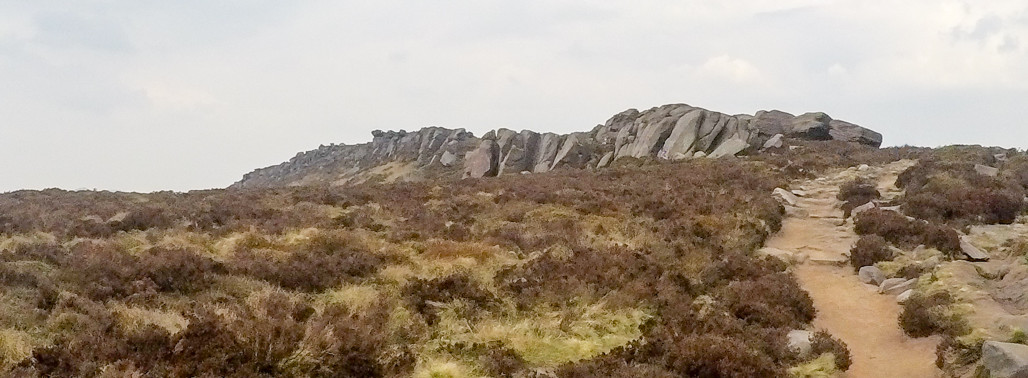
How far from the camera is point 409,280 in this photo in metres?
11.4

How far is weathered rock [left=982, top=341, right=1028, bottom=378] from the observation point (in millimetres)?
7094

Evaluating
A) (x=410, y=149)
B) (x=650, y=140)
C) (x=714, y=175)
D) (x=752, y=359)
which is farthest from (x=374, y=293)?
(x=410, y=149)

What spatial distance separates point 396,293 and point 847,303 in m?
8.04

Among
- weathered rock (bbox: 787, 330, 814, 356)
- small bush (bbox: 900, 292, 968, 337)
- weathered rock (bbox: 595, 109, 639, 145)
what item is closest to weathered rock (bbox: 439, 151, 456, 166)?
weathered rock (bbox: 595, 109, 639, 145)

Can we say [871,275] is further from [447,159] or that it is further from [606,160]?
[447,159]

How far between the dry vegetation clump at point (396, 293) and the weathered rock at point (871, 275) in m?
1.54

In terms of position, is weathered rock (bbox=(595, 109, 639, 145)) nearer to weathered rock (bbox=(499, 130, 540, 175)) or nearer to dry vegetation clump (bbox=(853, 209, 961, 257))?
weathered rock (bbox=(499, 130, 540, 175))

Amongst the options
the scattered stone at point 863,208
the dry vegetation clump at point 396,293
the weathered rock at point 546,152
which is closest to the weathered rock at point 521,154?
the weathered rock at point 546,152

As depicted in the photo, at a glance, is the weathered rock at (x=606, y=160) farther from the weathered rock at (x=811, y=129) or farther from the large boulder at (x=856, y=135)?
the large boulder at (x=856, y=135)

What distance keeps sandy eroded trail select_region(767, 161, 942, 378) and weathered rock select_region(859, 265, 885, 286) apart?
0.17 metres

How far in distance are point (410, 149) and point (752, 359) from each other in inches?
2621

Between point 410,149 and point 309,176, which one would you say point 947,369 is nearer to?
point 410,149

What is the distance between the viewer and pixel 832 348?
30.0 ft

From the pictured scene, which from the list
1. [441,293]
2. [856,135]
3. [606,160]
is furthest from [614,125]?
[441,293]
